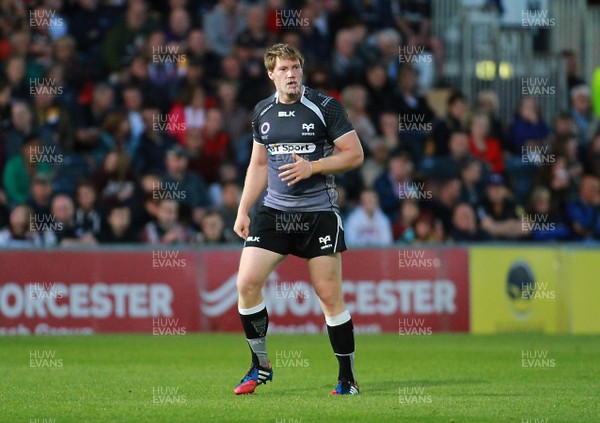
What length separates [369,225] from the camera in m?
18.2

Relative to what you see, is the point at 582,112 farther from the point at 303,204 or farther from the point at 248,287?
the point at 248,287

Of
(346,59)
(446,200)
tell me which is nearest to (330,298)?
(446,200)

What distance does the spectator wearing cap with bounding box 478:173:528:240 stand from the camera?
18.9 meters

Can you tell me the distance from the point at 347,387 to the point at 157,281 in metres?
7.46

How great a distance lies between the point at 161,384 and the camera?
10.6 metres

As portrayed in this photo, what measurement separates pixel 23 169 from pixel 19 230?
130 cm

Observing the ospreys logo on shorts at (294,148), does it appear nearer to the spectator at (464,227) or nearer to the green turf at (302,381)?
the green turf at (302,381)

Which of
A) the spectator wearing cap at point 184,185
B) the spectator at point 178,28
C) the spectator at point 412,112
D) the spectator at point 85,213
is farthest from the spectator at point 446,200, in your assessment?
the spectator at point 85,213

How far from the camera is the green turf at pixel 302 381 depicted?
8.56 m

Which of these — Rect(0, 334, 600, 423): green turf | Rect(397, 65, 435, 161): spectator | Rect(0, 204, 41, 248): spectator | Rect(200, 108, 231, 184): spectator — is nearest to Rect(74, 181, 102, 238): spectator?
Rect(0, 204, 41, 248): spectator

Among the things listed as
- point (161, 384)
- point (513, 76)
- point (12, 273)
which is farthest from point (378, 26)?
point (161, 384)

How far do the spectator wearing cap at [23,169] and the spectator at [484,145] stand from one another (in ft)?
21.9

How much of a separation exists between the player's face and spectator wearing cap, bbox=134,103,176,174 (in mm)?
9131

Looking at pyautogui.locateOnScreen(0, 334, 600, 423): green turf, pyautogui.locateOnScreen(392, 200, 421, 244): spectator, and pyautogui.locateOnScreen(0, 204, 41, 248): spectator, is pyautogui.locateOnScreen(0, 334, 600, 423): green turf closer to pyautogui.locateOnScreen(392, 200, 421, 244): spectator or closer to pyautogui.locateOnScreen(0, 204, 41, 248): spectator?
pyautogui.locateOnScreen(0, 204, 41, 248): spectator
